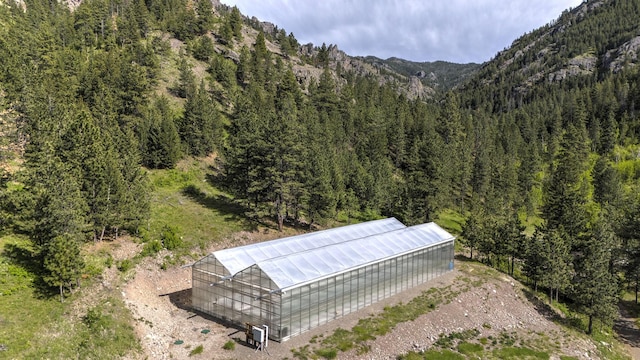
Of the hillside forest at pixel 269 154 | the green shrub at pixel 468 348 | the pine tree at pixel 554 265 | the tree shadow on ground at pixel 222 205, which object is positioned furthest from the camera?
the tree shadow on ground at pixel 222 205

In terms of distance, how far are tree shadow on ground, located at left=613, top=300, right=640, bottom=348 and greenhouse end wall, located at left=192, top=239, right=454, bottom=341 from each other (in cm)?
2463

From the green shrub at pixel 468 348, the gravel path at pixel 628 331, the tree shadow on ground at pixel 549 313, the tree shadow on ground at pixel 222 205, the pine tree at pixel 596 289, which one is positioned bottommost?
the gravel path at pixel 628 331

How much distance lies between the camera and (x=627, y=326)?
42562mm

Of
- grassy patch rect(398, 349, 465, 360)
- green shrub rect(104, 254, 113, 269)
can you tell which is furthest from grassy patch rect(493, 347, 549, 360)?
green shrub rect(104, 254, 113, 269)

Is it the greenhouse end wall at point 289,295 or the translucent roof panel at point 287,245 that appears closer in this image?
the greenhouse end wall at point 289,295

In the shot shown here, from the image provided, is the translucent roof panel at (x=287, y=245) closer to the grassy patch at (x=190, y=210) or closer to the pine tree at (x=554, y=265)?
the grassy patch at (x=190, y=210)

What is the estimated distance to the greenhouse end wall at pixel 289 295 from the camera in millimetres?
27656

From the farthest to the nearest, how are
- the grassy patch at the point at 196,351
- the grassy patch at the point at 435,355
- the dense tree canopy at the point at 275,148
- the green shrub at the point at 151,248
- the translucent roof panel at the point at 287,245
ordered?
the green shrub at the point at 151,248 → the dense tree canopy at the point at 275,148 → the translucent roof panel at the point at 287,245 → the grassy patch at the point at 435,355 → the grassy patch at the point at 196,351

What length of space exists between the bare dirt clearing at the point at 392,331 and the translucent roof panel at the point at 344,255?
172 inches

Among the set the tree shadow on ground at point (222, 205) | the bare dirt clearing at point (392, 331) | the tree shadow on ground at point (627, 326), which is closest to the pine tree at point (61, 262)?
the bare dirt clearing at point (392, 331)

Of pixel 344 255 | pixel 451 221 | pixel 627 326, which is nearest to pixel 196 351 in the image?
pixel 344 255

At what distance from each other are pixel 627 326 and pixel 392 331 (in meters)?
32.4

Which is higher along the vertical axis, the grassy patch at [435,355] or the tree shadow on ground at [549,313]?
the grassy patch at [435,355]

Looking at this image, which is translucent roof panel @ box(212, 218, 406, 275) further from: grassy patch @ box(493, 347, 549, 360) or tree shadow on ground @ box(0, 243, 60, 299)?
grassy patch @ box(493, 347, 549, 360)
